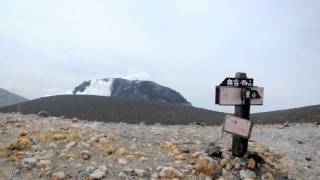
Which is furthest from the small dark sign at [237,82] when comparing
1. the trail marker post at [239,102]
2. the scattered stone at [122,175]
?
the scattered stone at [122,175]

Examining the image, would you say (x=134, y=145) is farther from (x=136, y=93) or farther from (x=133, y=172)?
(x=136, y=93)

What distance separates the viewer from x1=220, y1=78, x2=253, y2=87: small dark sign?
29.4 feet

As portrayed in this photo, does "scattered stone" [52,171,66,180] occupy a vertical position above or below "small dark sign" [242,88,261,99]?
below

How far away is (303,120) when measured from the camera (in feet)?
60.8

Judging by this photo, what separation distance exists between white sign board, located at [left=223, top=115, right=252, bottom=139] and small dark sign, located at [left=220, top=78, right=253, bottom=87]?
2.05ft

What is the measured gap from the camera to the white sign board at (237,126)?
877 cm

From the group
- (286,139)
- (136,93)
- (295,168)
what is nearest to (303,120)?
(286,139)

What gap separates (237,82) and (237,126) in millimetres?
852

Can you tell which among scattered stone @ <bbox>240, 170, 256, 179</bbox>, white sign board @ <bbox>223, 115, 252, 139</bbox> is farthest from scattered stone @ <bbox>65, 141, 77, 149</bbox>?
scattered stone @ <bbox>240, 170, 256, 179</bbox>

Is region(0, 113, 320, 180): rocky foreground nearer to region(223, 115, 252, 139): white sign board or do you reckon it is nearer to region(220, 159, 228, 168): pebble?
region(220, 159, 228, 168): pebble

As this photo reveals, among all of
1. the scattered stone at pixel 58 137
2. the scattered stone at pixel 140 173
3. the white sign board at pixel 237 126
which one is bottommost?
the scattered stone at pixel 140 173

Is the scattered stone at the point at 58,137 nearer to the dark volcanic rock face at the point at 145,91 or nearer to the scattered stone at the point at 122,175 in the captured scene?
the scattered stone at the point at 122,175

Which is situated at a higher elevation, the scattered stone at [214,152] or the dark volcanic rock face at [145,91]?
the dark volcanic rock face at [145,91]

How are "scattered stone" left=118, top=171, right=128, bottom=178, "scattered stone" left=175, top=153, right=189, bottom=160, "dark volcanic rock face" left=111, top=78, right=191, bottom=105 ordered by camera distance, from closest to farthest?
"scattered stone" left=118, top=171, right=128, bottom=178
"scattered stone" left=175, top=153, right=189, bottom=160
"dark volcanic rock face" left=111, top=78, right=191, bottom=105
